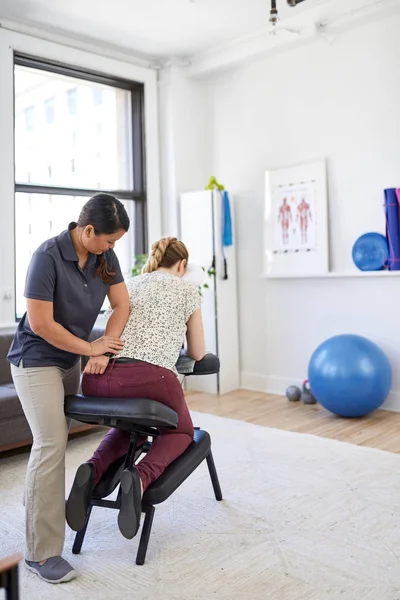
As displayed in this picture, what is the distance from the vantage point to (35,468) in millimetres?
2041

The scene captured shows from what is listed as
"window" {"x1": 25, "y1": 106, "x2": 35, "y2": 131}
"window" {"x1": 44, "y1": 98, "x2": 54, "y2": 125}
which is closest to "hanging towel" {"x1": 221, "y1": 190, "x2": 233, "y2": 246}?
"window" {"x1": 44, "y1": 98, "x2": 54, "y2": 125}

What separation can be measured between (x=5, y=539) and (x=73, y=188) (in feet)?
10.8

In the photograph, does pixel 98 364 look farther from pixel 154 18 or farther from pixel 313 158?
pixel 154 18

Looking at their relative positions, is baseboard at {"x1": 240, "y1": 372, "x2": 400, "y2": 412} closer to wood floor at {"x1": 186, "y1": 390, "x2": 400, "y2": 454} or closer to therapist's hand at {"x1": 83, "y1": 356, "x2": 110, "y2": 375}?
wood floor at {"x1": 186, "y1": 390, "x2": 400, "y2": 454}

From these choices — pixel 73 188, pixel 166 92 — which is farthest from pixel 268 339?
pixel 166 92

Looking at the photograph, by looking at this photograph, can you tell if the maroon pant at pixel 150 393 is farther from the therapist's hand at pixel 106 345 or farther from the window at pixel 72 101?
the window at pixel 72 101

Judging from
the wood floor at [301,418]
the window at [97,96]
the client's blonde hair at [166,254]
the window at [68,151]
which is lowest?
the wood floor at [301,418]

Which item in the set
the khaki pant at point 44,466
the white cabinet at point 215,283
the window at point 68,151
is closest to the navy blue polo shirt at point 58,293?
the khaki pant at point 44,466

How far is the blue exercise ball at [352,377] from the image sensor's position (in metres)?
3.97

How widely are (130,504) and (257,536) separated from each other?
613mm

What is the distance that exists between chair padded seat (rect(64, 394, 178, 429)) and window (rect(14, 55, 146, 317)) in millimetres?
2712

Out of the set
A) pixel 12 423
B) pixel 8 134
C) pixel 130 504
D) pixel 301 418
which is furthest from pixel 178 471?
pixel 8 134

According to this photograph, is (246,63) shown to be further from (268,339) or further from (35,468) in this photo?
(35,468)

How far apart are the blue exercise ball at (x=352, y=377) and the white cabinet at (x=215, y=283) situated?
3.97 ft
